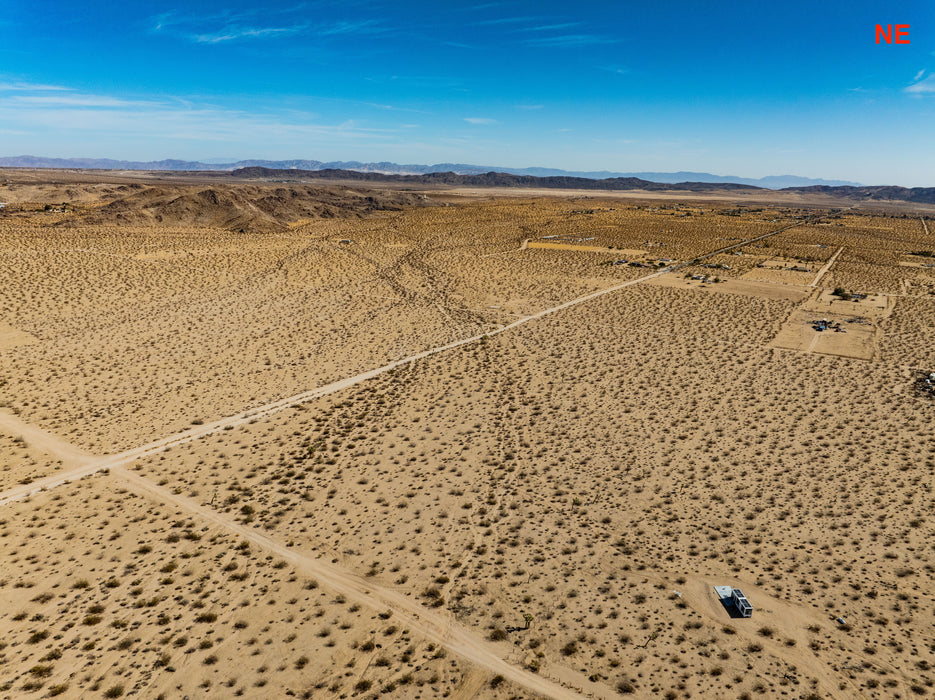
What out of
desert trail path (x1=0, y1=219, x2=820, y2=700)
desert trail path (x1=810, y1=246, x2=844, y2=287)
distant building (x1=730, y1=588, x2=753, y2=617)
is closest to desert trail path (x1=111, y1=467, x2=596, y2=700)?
desert trail path (x1=0, y1=219, x2=820, y2=700)

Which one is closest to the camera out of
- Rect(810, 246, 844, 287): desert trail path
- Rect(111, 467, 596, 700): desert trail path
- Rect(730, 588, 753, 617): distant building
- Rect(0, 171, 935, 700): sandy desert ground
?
Rect(111, 467, 596, 700): desert trail path

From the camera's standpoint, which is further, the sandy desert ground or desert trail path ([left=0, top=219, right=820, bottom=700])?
the sandy desert ground

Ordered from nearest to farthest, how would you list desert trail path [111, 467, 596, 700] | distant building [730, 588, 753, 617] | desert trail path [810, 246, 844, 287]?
desert trail path [111, 467, 596, 700]
distant building [730, 588, 753, 617]
desert trail path [810, 246, 844, 287]

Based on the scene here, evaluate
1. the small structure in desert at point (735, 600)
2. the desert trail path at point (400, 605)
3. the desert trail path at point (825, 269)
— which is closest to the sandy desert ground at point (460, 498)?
the desert trail path at point (400, 605)

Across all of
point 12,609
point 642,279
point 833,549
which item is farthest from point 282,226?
point 833,549

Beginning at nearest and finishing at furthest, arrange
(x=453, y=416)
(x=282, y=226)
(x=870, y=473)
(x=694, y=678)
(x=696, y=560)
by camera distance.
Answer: (x=694, y=678), (x=696, y=560), (x=870, y=473), (x=453, y=416), (x=282, y=226)

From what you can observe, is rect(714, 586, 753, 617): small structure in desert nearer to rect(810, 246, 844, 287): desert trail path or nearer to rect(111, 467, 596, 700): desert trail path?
rect(111, 467, 596, 700): desert trail path

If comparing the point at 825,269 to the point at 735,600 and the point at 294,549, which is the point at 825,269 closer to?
the point at 735,600

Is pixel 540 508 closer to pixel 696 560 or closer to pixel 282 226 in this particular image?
→ pixel 696 560
